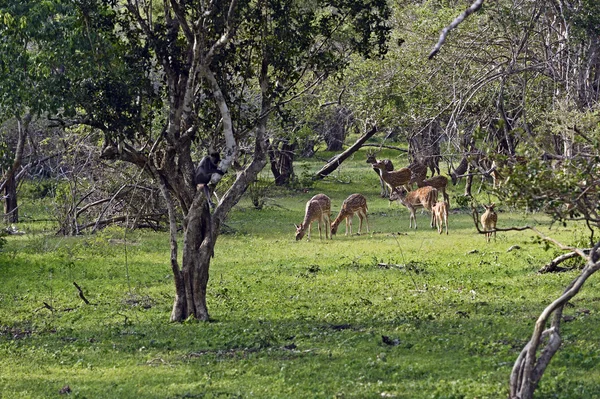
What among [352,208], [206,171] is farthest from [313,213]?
[206,171]

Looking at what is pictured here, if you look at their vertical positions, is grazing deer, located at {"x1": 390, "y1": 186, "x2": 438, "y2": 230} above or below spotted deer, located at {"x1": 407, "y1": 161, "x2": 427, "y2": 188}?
below

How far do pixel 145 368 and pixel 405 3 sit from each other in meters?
21.6

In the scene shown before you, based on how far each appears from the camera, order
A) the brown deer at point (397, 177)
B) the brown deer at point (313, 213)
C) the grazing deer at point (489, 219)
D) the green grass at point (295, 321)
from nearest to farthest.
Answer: the green grass at point (295, 321) → the grazing deer at point (489, 219) → the brown deer at point (313, 213) → the brown deer at point (397, 177)

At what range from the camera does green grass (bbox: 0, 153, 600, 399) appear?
10156 millimetres

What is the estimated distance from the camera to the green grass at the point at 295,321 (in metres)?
10.2

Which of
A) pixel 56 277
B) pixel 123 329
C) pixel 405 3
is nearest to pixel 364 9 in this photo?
pixel 123 329

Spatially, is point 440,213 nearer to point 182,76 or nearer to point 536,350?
point 182,76

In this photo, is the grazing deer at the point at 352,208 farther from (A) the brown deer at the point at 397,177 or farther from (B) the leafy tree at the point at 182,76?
(B) the leafy tree at the point at 182,76

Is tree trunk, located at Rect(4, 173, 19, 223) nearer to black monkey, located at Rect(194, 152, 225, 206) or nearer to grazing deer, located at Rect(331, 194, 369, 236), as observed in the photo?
grazing deer, located at Rect(331, 194, 369, 236)

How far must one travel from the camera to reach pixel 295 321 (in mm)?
14000

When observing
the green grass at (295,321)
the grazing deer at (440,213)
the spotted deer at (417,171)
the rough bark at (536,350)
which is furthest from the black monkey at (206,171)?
the spotted deer at (417,171)

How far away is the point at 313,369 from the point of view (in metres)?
10.7

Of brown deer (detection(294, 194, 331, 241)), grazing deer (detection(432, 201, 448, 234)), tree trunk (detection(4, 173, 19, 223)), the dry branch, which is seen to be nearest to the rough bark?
grazing deer (detection(432, 201, 448, 234))

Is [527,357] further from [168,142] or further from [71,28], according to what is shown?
[71,28]
